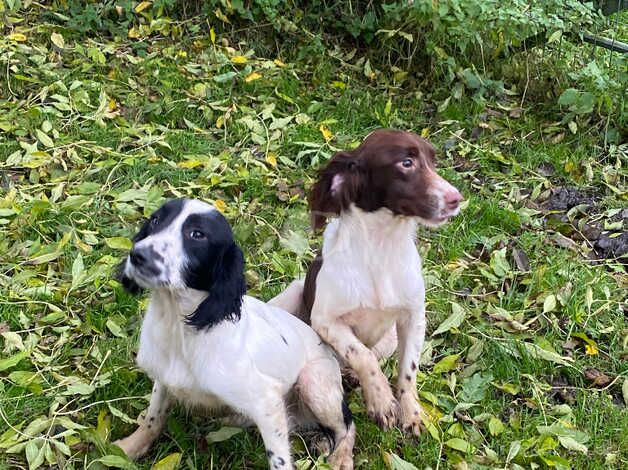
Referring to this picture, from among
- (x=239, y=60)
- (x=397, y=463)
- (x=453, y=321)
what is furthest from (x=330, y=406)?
(x=239, y=60)

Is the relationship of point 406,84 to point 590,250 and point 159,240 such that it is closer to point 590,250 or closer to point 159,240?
point 590,250

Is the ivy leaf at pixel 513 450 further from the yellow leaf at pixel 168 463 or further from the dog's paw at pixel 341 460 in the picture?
the yellow leaf at pixel 168 463

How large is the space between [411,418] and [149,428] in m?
1.02

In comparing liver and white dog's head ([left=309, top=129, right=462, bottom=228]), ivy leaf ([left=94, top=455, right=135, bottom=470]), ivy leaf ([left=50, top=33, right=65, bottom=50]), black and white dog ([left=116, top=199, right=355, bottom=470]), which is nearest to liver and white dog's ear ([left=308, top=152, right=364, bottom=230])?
liver and white dog's head ([left=309, top=129, right=462, bottom=228])

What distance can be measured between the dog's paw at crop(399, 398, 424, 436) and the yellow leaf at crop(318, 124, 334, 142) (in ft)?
8.02

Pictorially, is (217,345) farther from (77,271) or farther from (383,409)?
(77,271)

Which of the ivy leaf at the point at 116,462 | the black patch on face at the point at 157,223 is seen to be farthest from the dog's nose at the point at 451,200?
the ivy leaf at the point at 116,462

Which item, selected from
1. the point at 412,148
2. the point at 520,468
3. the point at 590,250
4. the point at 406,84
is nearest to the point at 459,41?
the point at 406,84

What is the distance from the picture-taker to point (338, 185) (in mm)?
3074

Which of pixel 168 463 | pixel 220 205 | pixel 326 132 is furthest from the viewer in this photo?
pixel 326 132

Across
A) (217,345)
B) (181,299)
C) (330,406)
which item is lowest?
(330,406)

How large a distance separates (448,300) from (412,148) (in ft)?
3.85

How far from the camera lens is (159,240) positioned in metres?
2.44

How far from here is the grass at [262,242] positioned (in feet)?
10.3
